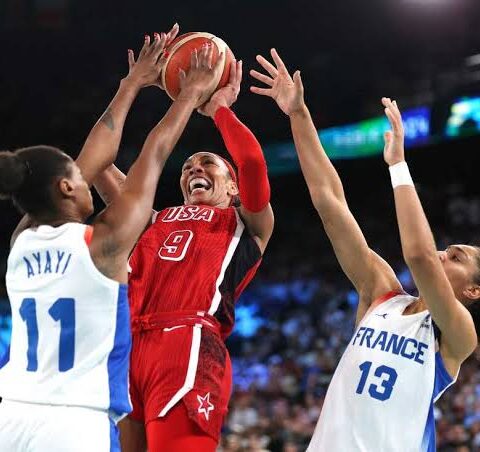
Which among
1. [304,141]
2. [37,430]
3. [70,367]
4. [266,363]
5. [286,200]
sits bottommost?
[37,430]

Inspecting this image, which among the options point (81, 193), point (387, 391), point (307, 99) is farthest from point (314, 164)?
point (307, 99)

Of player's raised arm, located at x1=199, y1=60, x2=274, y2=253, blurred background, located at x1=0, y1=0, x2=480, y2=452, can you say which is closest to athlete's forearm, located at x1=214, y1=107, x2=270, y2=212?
player's raised arm, located at x1=199, y1=60, x2=274, y2=253

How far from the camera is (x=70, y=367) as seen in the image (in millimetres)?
3115

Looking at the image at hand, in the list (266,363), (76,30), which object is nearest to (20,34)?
(76,30)

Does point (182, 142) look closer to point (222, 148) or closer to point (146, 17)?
point (222, 148)

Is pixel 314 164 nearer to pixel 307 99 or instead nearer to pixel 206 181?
pixel 206 181

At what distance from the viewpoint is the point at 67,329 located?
3113 mm

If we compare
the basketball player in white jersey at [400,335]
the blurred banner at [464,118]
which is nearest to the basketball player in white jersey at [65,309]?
the basketball player in white jersey at [400,335]

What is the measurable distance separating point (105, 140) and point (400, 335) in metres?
1.47

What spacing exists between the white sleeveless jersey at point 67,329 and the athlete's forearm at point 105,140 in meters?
0.44

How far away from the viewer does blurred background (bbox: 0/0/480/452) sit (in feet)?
53.6

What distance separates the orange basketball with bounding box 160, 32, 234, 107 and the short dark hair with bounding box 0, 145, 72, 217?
107 centimetres

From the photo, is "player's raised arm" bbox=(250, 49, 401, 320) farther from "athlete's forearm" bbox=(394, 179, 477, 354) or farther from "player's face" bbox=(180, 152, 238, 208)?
"player's face" bbox=(180, 152, 238, 208)

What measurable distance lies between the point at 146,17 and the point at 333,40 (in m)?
3.99
